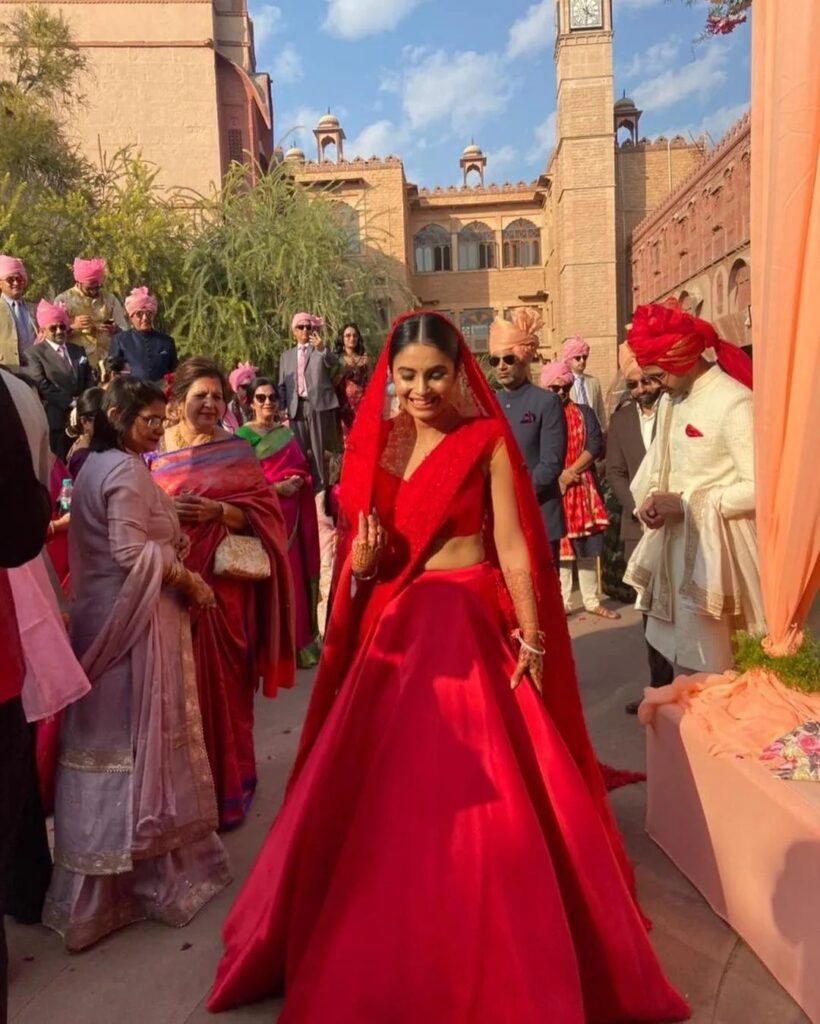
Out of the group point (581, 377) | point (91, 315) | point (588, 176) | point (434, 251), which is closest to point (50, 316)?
point (91, 315)

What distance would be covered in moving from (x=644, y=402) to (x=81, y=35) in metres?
33.7

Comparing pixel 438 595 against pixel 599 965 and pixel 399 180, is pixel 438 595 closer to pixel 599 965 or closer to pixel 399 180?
pixel 599 965

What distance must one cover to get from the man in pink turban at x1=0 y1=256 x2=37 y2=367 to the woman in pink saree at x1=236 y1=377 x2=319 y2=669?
2.19m

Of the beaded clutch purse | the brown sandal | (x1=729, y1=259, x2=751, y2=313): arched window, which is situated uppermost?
(x1=729, y1=259, x2=751, y2=313): arched window

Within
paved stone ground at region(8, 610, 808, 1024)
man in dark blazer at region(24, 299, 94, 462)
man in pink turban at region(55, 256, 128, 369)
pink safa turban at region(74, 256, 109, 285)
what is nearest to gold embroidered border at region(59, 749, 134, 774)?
paved stone ground at region(8, 610, 808, 1024)

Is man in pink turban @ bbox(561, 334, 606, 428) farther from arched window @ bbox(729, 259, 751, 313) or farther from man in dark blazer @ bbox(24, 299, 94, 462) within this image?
arched window @ bbox(729, 259, 751, 313)

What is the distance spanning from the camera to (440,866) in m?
2.08

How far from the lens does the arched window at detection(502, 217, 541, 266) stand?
36.8 metres

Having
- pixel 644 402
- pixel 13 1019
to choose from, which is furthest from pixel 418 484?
pixel 644 402

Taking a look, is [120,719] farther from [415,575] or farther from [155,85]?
[155,85]

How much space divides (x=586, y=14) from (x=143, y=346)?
33081mm

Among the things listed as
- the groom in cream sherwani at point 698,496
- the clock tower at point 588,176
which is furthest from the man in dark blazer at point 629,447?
the clock tower at point 588,176

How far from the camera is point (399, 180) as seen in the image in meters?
34.4

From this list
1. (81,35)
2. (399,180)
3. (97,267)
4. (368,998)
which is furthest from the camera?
(399,180)
